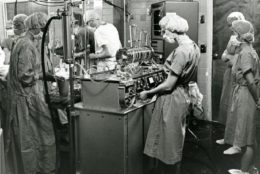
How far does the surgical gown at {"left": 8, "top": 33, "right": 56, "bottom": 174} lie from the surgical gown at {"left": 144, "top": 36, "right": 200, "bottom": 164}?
1.07m

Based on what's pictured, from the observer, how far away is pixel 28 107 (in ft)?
10.3

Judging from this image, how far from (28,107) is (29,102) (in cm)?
5

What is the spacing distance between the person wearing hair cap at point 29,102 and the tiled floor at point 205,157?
1.48ft

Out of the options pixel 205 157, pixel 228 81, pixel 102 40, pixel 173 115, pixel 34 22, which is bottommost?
pixel 205 157

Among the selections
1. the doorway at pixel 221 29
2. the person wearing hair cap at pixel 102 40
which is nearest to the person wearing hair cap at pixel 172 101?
the person wearing hair cap at pixel 102 40

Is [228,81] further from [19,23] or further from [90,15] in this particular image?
[19,23]

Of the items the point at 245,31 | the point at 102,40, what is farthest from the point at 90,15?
the point at 245,31

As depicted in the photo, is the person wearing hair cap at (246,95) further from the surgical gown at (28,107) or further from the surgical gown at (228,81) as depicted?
the surgical gown at (28,107)

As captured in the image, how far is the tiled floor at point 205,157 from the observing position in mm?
3615

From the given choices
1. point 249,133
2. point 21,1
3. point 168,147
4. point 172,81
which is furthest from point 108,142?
point 21,1

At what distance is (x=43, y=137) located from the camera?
325 centimetres

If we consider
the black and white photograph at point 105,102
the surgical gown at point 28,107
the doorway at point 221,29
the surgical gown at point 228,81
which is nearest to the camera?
the black and white photograph at point 105,102

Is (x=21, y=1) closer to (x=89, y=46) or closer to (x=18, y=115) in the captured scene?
(x=89, y=46)

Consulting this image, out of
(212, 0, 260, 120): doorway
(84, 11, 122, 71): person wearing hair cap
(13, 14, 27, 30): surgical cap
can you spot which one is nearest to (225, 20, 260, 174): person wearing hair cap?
(84, 11, 122, 71): person wearing hair cap
